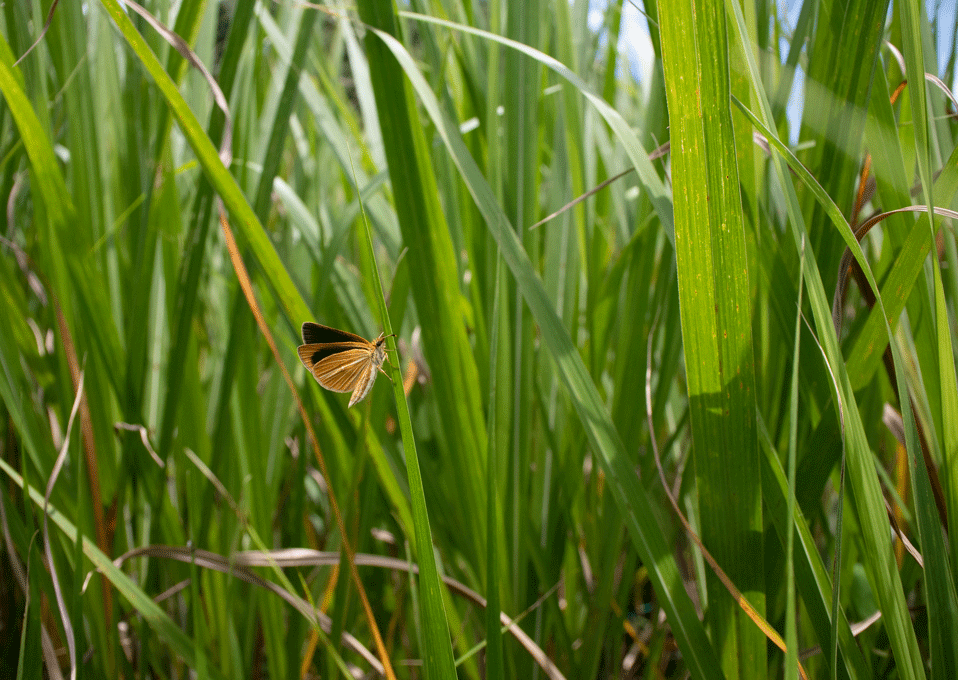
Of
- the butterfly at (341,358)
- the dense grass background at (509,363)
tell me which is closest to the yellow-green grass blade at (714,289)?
the dense grass background at (509,363)

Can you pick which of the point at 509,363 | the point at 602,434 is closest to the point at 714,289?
the point at 602,434

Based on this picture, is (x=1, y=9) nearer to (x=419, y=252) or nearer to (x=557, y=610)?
(x=419, y=252)

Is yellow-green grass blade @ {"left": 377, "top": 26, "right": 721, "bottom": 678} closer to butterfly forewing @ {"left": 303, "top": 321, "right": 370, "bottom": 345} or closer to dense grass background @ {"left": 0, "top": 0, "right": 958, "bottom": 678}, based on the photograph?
dense grass background @ {"left": 0, "top": 0, "right": 958, "bottom": 678}

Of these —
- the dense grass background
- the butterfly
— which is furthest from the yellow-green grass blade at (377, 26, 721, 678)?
the butterfly

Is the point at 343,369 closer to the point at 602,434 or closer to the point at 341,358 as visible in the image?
the point at 341,358

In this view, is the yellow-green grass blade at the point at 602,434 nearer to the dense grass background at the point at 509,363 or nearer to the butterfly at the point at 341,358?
the dense grass background at the point at 509,363

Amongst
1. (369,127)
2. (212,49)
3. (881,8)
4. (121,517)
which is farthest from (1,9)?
(881,8)
